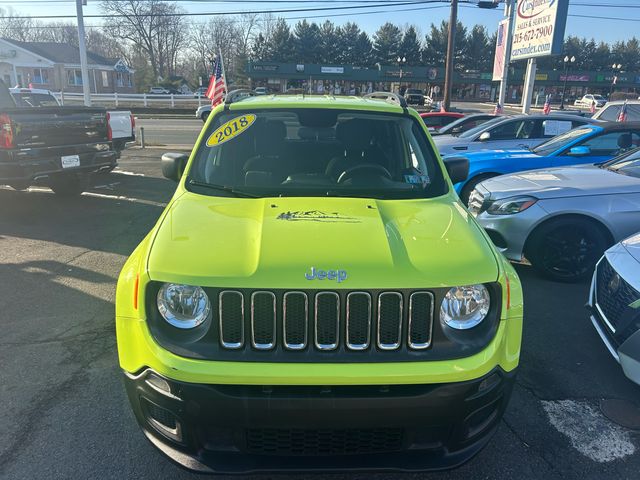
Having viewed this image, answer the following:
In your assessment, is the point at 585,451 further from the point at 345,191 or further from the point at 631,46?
the point at 631,46

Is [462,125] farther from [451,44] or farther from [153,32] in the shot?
[153,32]

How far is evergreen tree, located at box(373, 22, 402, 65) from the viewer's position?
285 feet

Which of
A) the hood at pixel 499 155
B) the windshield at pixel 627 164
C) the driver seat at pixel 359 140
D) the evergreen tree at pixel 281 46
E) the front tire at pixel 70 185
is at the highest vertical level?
the evergreen tree at pixel 281 46

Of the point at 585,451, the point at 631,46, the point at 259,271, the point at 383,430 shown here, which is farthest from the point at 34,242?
the point at 631,46

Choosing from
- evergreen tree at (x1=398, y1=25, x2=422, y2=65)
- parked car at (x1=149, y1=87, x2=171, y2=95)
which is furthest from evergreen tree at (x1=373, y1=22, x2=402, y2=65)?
parked car at (x1=149, y1=87, x2=171, y2=95)

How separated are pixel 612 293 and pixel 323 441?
8.48 feet

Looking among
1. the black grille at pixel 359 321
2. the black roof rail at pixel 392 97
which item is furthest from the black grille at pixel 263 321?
the black roof rail at pixel 392 97

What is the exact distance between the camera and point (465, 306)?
2.27 meters

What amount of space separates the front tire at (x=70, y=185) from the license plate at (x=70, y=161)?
0.77m

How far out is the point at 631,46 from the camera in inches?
3848

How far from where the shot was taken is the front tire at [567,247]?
17.0ft

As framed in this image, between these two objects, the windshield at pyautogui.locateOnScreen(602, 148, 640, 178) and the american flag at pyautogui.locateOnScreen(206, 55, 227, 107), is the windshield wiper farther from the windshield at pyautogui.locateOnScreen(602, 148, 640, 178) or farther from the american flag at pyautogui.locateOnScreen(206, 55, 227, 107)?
the american flag at pyautogui.locateOnScreen(206, 55, 227, 107)

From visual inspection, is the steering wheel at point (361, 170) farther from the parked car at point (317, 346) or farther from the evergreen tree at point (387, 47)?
the evergreen tree at point (387, 47)

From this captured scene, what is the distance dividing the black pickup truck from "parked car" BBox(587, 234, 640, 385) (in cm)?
774
